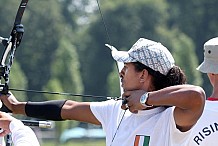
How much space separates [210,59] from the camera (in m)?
5.20

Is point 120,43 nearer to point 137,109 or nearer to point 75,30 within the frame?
point 75,30

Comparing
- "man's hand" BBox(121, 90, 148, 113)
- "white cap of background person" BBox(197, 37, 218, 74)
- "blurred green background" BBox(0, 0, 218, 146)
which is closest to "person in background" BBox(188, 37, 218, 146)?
"white cap of background person" BBox(197, 37, 218, 74)

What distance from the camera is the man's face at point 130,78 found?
4707 mm

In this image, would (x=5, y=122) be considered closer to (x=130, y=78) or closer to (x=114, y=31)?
(x=130, y=78)

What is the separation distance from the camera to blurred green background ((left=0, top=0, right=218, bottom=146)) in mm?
43219

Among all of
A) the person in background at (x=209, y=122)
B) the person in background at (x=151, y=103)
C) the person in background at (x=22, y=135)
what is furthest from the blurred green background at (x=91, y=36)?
the person in background at (x=22, y=135)

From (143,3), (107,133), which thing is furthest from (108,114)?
(143,3)

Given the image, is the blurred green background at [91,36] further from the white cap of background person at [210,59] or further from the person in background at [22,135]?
the person in background at [22,135]

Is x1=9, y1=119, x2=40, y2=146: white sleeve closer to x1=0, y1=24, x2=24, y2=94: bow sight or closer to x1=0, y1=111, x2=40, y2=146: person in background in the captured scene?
x1=0, y1=111, x2=40, y2=146: person in background

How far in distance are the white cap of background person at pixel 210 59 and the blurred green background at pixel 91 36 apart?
29.7m

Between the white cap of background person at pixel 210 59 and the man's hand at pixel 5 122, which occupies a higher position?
the white cap of background person at pixel 210 59

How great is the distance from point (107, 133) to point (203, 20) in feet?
178

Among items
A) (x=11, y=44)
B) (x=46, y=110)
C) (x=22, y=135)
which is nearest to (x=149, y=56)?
(x=46, y=110)

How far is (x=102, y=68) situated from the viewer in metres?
52.2
